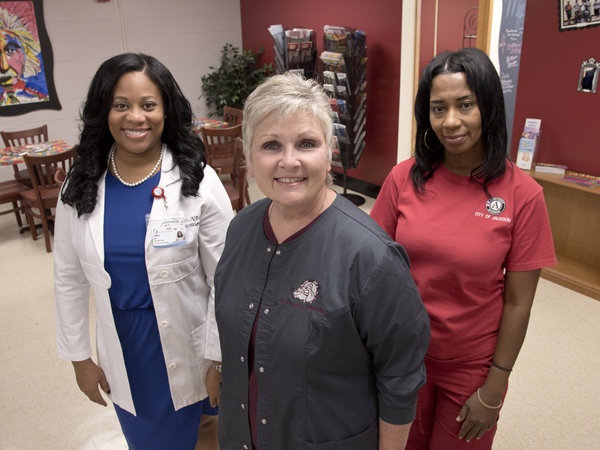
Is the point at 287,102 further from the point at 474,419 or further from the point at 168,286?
the point at 474,419

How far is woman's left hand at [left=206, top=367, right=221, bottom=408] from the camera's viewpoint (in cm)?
170

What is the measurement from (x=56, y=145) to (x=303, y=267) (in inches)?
207

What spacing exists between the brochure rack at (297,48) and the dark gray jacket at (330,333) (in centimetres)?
457

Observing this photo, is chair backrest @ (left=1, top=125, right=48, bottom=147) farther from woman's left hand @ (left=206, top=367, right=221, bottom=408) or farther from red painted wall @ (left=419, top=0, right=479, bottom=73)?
woman's left hand @ (left=206, top=367, right=221, bottom=408)

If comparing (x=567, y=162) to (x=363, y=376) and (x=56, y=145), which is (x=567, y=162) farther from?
(x=56, y=145)

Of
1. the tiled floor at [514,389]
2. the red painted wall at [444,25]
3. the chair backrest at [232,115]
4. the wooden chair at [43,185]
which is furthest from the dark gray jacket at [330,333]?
the chair backrest at [232,115]

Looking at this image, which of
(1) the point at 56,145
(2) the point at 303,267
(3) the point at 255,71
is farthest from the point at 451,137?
(3) the point at 255,71

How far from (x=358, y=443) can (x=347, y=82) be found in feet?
14.7

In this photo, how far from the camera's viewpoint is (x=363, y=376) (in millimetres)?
1149

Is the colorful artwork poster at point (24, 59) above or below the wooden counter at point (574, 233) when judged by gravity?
above

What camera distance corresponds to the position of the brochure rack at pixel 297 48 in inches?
217

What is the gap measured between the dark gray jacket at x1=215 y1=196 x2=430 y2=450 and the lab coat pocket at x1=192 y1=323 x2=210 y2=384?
1.48 ft

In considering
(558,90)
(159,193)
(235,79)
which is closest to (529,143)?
(558,90)

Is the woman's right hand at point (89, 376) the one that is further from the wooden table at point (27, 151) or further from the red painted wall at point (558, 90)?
the wooden table at point (27, 151)
